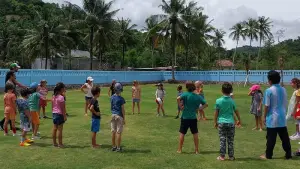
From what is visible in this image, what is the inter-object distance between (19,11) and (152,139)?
238 ft

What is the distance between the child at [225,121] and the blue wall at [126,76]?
69.4 feet

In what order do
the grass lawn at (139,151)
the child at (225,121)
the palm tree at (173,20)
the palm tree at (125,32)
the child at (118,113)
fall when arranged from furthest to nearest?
1. the palm tree at (125,32)
2. the palm tree at (173,20)
3. the child at (118,113)
4. the child at (225,121)
5. the grass lawn at (139,151)

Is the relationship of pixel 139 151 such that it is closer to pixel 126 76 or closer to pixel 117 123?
pixel 117 123

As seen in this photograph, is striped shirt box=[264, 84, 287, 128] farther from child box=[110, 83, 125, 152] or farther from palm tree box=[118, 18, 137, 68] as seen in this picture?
palm tree box=[118, 18, 137, 68]

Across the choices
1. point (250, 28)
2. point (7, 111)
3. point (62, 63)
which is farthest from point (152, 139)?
point (250, 28)

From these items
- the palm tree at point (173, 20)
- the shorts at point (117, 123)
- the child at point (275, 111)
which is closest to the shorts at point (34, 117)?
the shorts at point (117, 123)

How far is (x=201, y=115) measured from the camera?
13258 millimetres

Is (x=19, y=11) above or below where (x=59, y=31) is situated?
above

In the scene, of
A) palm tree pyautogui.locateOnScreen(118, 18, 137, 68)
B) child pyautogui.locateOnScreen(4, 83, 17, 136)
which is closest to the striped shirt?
child pyautogui.locateOnScreen(4, 83, 17, 136)

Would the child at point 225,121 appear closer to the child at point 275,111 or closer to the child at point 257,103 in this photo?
the child at point 275,111

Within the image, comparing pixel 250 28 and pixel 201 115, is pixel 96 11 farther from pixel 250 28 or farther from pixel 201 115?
pixel 250 28

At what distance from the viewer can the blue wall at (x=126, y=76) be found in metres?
27.3

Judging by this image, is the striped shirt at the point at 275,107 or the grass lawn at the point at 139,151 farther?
the striped shirt at the point at 275,107

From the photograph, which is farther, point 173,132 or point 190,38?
point 190,38
